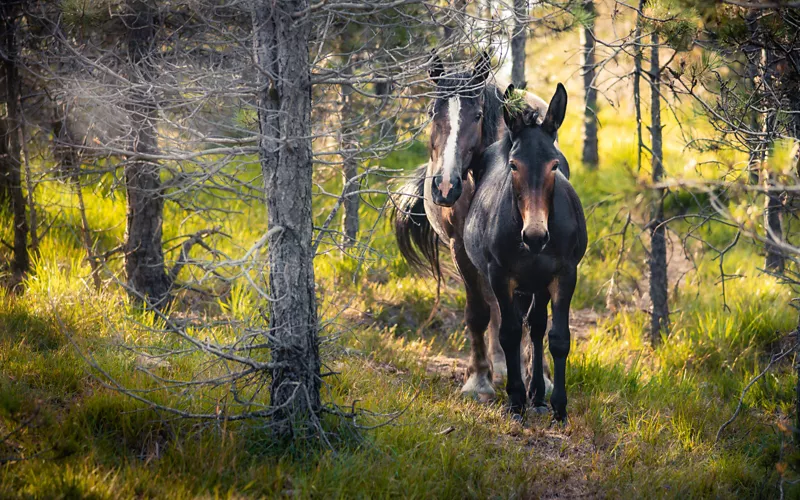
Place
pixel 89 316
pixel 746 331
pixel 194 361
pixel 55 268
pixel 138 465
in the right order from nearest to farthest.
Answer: pixel 138 465
pixel 194 361
pixel 89 316
pixel 55 268
pixel 746 331

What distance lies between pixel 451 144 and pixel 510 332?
1.53m

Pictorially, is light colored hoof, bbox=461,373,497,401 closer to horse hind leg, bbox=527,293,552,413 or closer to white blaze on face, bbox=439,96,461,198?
horse hind leg, bbox=527,293,552,413

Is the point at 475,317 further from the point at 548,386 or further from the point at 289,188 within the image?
the point at 289,188

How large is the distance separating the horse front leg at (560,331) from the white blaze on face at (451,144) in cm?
107

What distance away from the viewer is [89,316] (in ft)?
19.1

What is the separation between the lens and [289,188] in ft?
13.1

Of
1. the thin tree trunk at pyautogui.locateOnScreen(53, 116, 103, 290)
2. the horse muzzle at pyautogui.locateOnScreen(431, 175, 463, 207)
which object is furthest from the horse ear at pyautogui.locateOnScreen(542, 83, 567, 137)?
the thin tree trunk at pyautogui.locateOnScreen(53, 116, 103, 290)

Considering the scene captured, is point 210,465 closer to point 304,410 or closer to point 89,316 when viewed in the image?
point 304,410

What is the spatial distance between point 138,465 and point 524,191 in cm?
292

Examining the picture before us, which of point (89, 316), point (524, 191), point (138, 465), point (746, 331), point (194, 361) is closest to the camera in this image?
point (138, 465)

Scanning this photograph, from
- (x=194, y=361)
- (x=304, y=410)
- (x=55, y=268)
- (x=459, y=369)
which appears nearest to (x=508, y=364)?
(x=459, y=369)

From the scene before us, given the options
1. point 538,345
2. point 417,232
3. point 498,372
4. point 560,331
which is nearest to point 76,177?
point 417,232

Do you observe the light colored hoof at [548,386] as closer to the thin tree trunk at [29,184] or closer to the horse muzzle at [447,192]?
the horse muzzle at [447,192]

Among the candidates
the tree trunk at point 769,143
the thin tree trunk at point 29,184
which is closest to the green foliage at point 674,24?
the tree trunk at point 769,143
